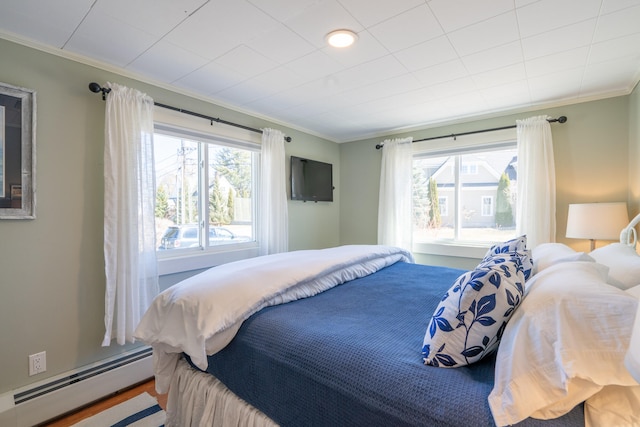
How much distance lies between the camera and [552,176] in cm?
286

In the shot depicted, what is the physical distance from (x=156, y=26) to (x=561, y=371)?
2.40m

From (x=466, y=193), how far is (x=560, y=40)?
1.97 meters

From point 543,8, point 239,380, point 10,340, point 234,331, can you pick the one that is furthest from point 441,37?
point 10,340

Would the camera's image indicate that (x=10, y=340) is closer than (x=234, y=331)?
No

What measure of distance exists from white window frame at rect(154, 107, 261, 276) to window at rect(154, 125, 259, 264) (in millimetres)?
10

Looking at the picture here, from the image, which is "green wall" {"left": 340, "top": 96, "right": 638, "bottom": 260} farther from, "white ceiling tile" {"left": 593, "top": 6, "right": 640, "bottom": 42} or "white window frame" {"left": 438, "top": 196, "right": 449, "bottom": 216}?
"white ceiling tile" {"left": 593, "top": 6, "right": 640, "bottom": 42}

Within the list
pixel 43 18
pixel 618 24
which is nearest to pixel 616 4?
pixel 618 24

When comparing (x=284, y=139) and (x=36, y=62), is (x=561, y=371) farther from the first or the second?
(x=284, y=139)

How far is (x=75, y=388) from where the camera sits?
192 cm

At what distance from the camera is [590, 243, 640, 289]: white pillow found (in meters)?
1.18

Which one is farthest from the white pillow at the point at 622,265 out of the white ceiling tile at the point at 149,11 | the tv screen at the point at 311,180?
the tv screen at the point at 311,180

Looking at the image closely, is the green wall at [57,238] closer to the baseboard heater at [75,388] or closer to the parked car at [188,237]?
the baseboard heater at [75,388]

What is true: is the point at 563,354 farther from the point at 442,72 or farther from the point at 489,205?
the point at 489,205

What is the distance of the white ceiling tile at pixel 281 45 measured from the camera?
1791mm
